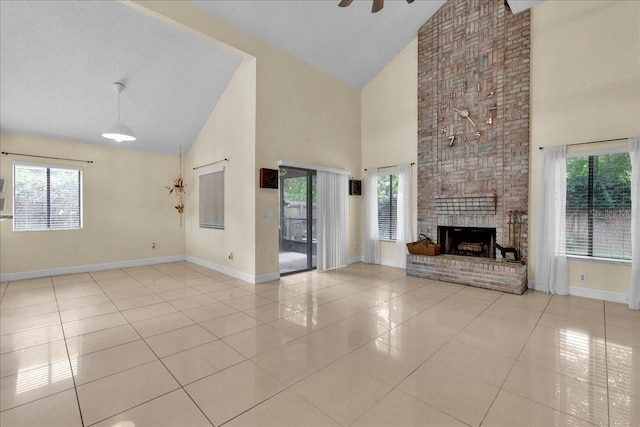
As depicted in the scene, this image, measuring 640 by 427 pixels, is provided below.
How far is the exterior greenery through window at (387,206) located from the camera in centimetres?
675

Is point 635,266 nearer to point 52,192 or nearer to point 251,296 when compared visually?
point 251,296

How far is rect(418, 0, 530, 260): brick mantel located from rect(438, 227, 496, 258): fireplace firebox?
0.68 feet

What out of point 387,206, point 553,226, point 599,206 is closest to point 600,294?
point 553,226

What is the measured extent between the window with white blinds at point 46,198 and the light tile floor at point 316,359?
1691mm

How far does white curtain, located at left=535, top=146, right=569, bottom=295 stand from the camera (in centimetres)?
461

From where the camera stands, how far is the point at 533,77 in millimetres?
4941

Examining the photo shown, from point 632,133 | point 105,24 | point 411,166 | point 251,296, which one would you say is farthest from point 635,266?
point 105,24

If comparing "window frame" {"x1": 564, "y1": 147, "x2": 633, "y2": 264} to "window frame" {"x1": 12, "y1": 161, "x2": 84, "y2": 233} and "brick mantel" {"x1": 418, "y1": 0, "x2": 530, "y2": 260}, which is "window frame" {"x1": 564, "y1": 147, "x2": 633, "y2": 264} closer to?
"brick mantel" {"x1": 418, "y1": 0, "x2": 530, "y2": 260}

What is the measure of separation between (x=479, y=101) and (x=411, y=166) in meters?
1.71

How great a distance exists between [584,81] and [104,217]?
927cm

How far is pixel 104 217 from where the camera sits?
21.3 ft

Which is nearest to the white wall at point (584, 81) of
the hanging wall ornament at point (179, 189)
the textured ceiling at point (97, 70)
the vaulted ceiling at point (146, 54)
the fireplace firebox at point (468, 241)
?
the fireplace firebox at point (468, 241)

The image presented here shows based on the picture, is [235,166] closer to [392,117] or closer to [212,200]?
[212,200]

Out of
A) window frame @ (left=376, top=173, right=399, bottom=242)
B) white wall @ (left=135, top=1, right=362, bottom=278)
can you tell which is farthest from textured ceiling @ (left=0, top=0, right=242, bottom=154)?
window frame @ (left=376, top=173, right=399, bottom=242)
